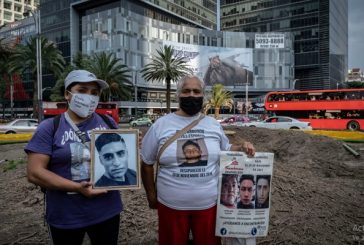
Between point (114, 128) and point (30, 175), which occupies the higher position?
point (114, 128)

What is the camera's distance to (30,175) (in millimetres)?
2398

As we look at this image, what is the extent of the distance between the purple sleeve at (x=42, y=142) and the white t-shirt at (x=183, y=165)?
0.81m

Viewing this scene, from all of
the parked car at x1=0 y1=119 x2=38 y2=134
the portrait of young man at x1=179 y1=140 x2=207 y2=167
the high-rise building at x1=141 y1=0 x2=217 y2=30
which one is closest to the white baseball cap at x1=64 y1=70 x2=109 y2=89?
the portrait of young man at x1=179 y1=140 x2=207 y2=167

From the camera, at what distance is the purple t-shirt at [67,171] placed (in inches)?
95.7

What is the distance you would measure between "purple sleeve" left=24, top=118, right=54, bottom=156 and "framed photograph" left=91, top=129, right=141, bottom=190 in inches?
11.9

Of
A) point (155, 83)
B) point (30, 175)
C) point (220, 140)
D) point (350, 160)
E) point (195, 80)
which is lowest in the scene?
point (350, 160)

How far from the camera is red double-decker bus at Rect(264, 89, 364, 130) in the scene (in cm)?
2783

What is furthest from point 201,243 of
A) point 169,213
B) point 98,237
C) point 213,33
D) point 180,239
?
point 213,33

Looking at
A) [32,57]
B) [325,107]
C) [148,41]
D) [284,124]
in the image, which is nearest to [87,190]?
[284,124]

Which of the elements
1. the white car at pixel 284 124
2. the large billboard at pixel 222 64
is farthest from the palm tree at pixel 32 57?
the large billboard at pixel 222 64

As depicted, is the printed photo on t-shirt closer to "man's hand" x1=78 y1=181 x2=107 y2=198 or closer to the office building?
"man's hand" x1=78 y1=181 x2=107 y2=198

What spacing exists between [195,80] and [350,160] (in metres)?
10.3

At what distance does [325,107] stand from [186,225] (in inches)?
1144

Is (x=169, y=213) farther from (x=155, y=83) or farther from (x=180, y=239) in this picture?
(x=155, y=83)
